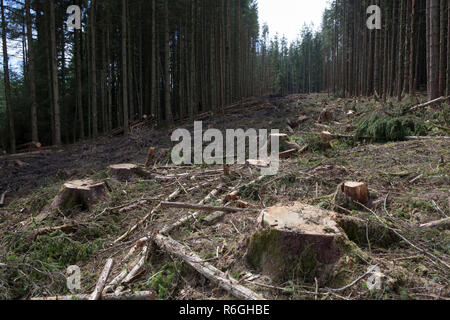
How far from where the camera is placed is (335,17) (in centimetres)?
3083

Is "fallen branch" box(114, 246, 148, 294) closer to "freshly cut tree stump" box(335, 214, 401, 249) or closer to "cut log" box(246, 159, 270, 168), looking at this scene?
"freshly cut tree stump" box(335, 214, 401, 249)

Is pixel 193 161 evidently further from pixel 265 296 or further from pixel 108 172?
pixel 265 296

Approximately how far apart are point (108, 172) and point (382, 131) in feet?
19.6

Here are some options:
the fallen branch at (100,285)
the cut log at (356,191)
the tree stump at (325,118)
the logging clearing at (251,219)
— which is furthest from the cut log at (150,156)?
the tree stump at (325,118)

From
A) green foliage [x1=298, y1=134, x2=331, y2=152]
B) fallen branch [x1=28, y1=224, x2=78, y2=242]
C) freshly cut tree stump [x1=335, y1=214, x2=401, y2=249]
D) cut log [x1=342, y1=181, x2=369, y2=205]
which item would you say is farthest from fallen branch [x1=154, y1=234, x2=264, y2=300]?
green foliage [x1=298, y1=134, x2=331, y2=152]

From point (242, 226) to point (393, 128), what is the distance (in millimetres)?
4954

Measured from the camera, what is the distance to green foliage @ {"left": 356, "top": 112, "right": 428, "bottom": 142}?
6434 millimetres

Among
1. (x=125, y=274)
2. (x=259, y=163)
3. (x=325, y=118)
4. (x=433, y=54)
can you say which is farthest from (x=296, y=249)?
(x=433, y=54)

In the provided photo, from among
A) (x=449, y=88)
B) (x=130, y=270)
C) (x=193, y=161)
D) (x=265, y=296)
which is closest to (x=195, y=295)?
(x=265, y=296)

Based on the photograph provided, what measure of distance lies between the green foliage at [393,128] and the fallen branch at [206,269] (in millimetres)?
5656

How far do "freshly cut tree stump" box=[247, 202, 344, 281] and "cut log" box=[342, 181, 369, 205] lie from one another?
112 centimetres

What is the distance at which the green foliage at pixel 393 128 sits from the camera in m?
6.43

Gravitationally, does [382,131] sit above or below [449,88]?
below

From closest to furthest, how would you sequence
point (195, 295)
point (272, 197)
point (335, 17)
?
point (195, 295)
point (272, 197)
point (335, 17)
